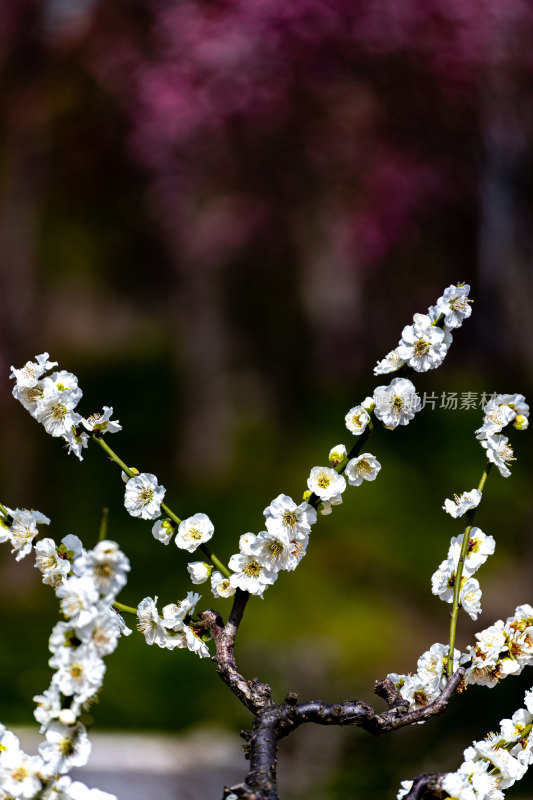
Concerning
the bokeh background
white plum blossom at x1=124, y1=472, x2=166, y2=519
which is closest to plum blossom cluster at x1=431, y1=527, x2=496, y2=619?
white plum blossom at x1=124, y1=472, x2=166, y2=519

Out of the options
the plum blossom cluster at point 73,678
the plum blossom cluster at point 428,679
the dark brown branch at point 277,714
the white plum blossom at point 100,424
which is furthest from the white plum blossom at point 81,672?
the plum blossom cluster at point 428,679

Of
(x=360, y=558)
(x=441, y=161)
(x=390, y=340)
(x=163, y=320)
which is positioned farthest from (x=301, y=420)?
(x=163, y=320)

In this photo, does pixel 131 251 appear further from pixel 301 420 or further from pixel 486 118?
pixel 486 118

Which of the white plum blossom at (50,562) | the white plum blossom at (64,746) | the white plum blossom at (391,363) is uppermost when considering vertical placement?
the white plum blossom at (391,363)

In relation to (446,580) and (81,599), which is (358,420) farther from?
(81,599)

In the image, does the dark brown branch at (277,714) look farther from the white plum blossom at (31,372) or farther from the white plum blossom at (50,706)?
the white plum blossom at (31,372)

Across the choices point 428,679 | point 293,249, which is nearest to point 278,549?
point 428,679

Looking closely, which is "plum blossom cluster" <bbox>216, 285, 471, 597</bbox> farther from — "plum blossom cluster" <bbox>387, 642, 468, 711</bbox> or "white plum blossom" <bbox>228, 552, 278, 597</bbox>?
"plum blossom cluster" <bbox>387, 642, 468, 711</bbox>
